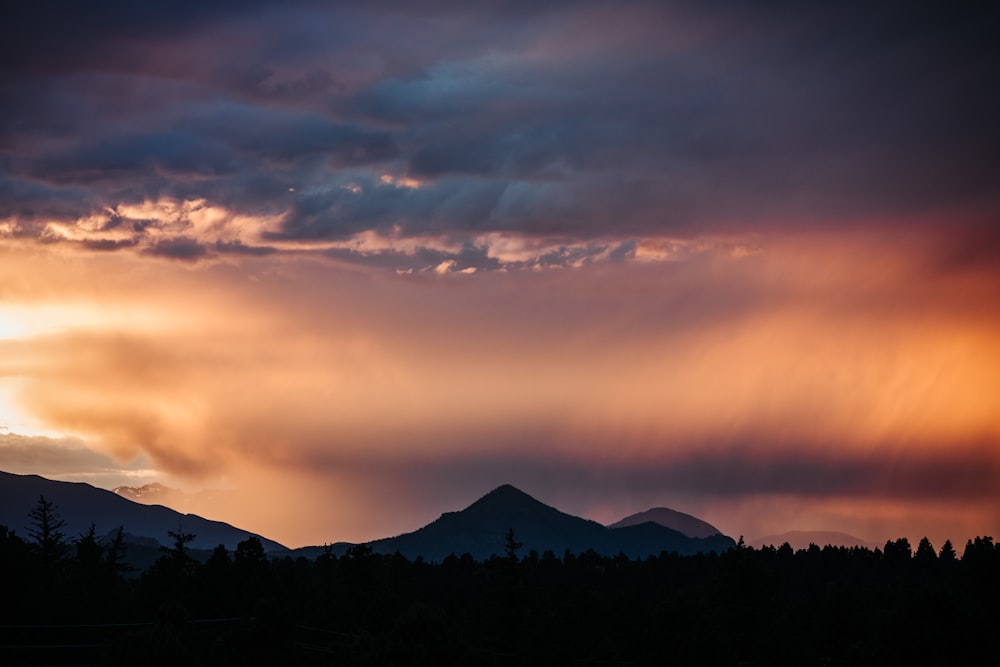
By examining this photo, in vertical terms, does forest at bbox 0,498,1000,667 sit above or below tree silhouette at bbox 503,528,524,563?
below

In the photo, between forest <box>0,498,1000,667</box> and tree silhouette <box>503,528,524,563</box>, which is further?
tree silhouette <box>503,528,524,563</box>

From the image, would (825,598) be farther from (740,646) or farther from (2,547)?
(2,547)

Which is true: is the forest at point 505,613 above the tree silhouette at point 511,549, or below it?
below

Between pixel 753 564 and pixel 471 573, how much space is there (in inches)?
3231

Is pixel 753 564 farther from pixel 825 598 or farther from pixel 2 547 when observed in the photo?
pixel 2 547

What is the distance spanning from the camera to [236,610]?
99938 millimetres

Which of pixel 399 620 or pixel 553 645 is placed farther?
pixel 553 645

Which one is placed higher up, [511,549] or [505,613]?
[511,549]

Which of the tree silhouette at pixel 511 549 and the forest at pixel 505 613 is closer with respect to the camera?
the forest at pixel 505 613

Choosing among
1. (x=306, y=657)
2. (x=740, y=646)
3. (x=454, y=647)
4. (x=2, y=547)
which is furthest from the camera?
(x=740, y=646)

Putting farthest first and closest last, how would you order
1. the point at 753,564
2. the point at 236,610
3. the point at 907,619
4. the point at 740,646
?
the point at 753,564
the point at 740,646
the point at 236,610
the point at 907,619

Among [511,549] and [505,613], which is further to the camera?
[511,549]

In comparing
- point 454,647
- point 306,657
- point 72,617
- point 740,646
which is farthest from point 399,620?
point 740,646

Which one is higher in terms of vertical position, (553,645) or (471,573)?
(471,573)
